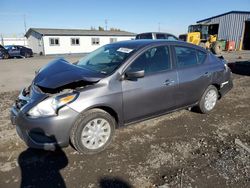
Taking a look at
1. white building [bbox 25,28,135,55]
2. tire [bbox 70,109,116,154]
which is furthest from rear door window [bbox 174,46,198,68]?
white building [bbox 25,28,135,55]

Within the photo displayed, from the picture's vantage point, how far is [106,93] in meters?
3.34

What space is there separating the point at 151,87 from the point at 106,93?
87cm

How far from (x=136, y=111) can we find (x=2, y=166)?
2.14 m

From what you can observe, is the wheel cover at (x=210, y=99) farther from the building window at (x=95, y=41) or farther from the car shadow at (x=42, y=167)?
the building window at (x=95, y=41)

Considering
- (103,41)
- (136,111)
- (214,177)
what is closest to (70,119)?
(136,111)

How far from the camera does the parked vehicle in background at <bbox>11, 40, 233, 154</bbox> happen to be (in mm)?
3080

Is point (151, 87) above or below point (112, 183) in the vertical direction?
above

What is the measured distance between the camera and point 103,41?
34.7 meters

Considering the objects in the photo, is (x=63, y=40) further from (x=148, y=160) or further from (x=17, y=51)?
(x=148, y=160)

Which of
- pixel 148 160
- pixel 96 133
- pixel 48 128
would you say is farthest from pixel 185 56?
pixel 48 128

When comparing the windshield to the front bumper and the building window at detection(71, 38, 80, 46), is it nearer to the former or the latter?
the front bumper

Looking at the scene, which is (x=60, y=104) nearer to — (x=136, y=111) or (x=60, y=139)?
(x=60, y=139)

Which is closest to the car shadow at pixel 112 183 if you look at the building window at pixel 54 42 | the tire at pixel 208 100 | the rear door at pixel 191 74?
the rear door at pixel 191 74

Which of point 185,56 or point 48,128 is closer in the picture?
point 48,128
